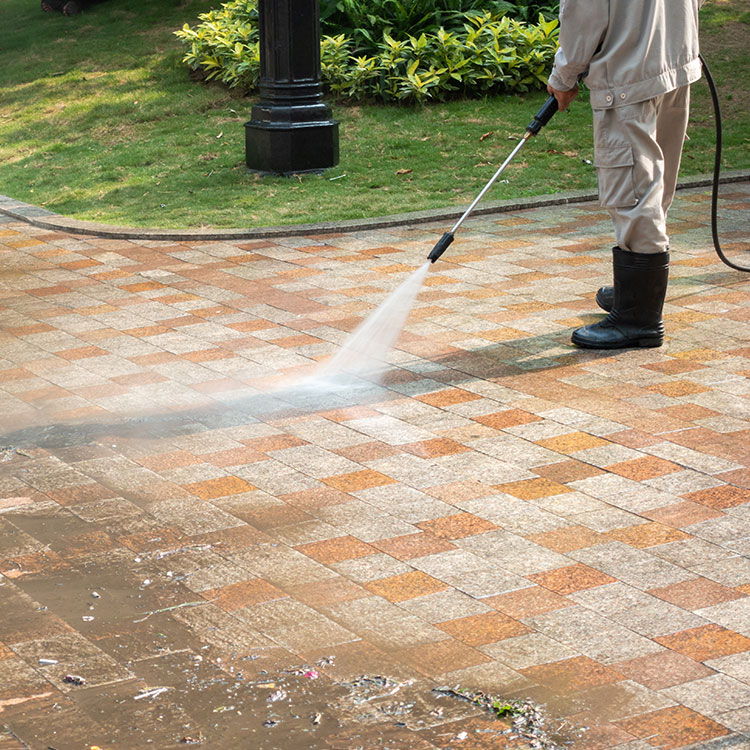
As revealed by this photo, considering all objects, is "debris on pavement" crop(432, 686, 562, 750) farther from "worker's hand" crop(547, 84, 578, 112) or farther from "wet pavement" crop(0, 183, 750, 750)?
"worker's hand" crop(547, 84, 578, 112)

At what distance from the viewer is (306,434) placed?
467cm

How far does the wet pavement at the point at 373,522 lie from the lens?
2857mm

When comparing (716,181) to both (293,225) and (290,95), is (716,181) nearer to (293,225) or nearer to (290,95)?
(293,225)

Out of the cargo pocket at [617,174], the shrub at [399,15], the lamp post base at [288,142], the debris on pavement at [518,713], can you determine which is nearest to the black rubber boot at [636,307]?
the cargo pocket at [617,174]

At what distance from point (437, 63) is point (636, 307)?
23.7 ft

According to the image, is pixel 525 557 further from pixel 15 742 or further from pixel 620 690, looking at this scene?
pixel 15 742

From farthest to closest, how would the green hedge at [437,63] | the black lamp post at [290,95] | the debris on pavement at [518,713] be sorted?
the green hedge at [437,63] < the black lamp post at [290,95] < the debris on pavement at [518,713]

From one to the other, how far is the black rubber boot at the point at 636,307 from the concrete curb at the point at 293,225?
283 cm

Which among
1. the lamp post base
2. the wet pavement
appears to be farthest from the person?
the lamp post base

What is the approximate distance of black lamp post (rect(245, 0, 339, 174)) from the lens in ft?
31.6

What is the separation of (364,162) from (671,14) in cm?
499

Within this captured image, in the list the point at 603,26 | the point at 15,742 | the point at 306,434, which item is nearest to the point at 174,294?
the point at 306,434

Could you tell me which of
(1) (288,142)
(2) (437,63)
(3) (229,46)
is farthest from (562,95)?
(3) (229,46)

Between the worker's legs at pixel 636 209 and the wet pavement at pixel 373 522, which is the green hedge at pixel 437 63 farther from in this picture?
the worker's legs at pixel 636 209
